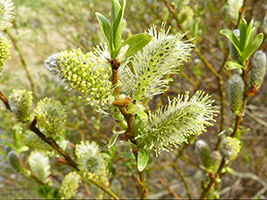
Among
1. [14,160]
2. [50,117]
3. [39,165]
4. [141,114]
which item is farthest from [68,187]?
[141,114]

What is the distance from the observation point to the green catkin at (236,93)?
869mm

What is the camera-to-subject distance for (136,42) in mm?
520

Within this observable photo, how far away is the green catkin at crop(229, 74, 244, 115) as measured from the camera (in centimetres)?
87

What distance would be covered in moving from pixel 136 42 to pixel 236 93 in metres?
0.55

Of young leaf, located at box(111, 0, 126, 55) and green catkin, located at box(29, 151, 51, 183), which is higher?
young leaf, located at box(111, 0, 126, 55)

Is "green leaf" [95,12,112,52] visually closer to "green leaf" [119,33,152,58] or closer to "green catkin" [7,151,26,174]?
"green leaf" [119,33,152,58]

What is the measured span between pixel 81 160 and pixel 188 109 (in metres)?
0.59

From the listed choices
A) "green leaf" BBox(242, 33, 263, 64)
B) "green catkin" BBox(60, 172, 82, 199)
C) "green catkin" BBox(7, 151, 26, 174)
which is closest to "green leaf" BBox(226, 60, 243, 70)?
"green leaf" BBox(242, 33, 263, 64)

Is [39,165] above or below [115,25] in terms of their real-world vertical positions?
below

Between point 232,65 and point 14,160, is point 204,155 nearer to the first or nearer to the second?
point 232,65

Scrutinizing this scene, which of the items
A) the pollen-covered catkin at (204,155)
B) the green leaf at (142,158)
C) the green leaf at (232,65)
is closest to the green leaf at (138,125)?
the green leaf at (142,158)

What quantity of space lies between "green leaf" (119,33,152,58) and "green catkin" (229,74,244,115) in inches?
20.5

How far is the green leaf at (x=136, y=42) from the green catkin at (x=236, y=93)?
521mm

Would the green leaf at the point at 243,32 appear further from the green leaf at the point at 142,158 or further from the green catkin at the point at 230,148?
the green leaf at the point at 142,158
